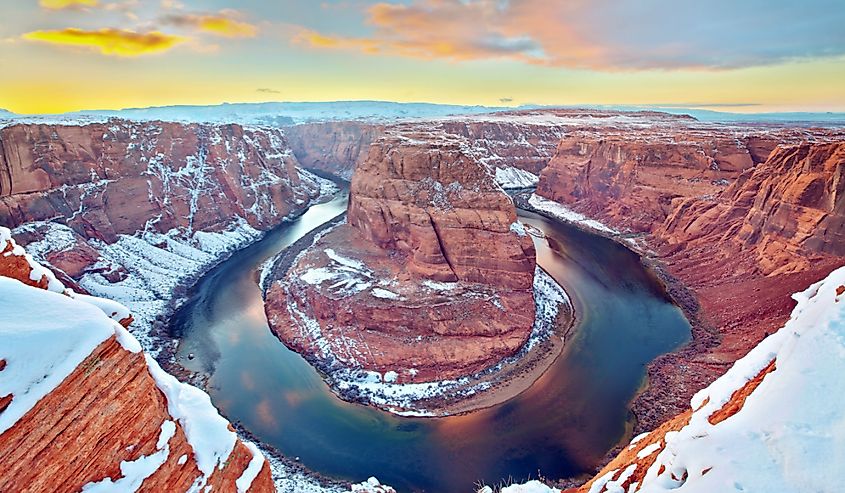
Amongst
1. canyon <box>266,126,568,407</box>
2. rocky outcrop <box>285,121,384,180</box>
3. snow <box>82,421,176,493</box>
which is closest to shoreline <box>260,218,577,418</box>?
canyon <box>266,126,568,407</box>

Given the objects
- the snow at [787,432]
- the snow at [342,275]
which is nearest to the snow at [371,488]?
the snow at [787,432]

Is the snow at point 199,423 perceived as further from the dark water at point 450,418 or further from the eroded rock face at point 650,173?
the eroded rock face at point 650,173

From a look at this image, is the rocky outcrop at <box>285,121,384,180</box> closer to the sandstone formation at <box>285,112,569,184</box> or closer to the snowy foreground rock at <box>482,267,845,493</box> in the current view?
the sandstone formation at <box>285,112,569,184</box>

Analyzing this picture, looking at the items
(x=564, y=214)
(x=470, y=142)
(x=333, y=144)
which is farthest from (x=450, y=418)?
(x=333, y=144)

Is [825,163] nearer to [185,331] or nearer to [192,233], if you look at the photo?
[185,331]

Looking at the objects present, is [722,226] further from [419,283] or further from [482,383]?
[482,383]
